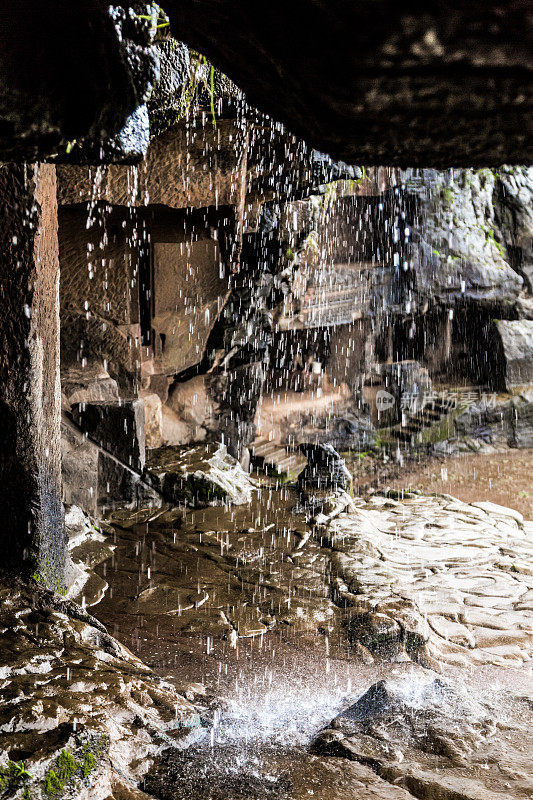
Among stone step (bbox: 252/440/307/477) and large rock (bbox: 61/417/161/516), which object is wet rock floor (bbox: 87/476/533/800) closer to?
large rock (bbox: 61/417/161/516)

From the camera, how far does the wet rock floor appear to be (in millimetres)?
2701

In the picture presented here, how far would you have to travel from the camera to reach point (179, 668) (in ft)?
11.7

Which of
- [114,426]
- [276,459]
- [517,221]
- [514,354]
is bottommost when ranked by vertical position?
[276,459]

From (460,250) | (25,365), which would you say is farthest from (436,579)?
(460,250)

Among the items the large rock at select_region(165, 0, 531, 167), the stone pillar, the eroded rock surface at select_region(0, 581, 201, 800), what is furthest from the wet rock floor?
the large rock at select_region(165, 0, 531, 167)

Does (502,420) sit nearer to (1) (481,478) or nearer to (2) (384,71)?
(1) (481,478)

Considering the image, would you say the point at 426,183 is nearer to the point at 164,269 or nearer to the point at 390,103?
the point at 164,269

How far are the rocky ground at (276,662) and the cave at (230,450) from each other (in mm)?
16

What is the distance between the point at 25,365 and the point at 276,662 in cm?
210

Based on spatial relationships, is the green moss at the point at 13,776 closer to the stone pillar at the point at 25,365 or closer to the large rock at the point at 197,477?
the stone pillar at the point at 25,365

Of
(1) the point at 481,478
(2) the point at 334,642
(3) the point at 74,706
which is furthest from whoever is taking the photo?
(1) the point at 481,478

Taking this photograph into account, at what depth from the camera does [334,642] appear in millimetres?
3965

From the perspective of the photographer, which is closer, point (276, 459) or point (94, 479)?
point (94, 479)

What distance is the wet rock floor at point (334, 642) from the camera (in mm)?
2701
